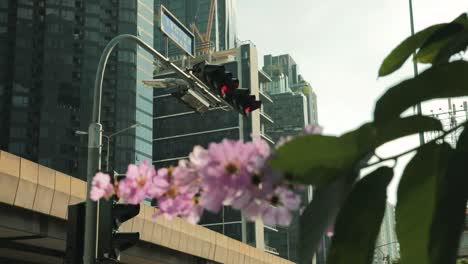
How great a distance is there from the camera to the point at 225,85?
11977mm

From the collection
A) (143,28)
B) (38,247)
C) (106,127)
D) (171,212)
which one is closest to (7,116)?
(106,127)

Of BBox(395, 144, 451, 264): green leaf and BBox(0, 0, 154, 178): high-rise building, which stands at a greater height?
BBox(0, 0, 154, 178): high-rise building

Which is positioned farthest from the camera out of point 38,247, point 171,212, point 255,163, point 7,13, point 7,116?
point 7,13

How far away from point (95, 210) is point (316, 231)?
9.24 metres

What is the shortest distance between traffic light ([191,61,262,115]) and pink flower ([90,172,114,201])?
10.4 m

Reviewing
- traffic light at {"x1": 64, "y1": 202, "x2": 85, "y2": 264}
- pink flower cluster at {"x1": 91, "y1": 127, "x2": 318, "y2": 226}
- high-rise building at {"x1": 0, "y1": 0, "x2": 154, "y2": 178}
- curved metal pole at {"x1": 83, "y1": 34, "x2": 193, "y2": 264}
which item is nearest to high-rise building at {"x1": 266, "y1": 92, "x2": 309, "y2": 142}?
high-rise building at {"x1": 0, "y1": 0, "x2": 154, "y2": 178}

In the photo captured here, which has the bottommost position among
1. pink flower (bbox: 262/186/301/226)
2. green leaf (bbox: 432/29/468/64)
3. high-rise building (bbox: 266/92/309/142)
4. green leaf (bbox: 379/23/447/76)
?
pink flower (bbox: 262/186/301/226)

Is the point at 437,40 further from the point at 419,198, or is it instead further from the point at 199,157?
the point at 199,157

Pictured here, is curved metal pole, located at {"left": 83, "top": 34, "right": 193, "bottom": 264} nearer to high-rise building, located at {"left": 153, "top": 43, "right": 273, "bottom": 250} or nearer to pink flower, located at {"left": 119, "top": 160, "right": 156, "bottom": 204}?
pink flower, located at {"left": 119, "top": 160, "right": 156, "bottom": 204}

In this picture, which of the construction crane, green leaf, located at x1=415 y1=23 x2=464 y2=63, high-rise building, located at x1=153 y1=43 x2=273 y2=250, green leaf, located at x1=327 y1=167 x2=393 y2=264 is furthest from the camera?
the construction crane

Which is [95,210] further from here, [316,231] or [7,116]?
[7,116]

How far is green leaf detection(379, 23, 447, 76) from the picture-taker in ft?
5.64

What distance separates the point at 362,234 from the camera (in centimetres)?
135

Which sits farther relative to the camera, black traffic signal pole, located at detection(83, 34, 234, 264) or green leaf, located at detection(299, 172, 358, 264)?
black traffic signal pole, located at detection(83, 34, 234, 264)
